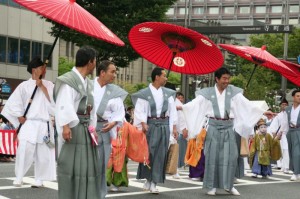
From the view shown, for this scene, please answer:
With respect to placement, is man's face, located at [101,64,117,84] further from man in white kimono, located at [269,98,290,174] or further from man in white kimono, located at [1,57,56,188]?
man in white kimono, located at [269,98,290,174]

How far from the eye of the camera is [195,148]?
433 inches

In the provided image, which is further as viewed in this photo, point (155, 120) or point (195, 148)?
point (195, 148)

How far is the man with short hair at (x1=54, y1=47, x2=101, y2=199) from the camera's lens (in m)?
6.38

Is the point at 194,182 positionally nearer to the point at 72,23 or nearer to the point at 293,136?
the point at 293,136

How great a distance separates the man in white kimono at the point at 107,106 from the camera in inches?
329

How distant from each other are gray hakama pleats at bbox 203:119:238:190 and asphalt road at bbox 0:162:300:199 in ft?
0.88

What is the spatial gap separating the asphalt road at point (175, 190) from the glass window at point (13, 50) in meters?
25.4

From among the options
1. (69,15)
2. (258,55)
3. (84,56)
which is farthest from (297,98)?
(84,56)

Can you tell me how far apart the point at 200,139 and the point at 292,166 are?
389 cm

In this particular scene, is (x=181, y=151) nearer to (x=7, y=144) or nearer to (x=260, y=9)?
(x=7, y=144)

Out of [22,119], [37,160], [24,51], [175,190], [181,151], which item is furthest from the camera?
[24,51]

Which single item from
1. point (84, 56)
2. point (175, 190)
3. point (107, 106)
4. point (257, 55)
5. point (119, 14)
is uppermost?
point (119, 14)

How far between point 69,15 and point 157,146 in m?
3.74

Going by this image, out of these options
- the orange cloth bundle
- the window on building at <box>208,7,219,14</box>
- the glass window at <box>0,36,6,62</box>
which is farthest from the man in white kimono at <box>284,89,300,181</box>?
the window on building at <box>208,7,219,14</box>
